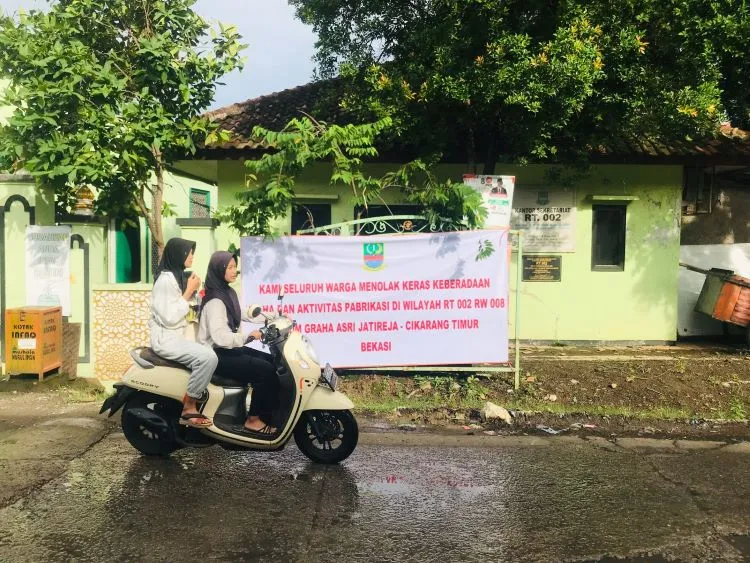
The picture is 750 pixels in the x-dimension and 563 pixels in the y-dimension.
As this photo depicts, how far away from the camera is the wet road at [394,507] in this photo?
345cm

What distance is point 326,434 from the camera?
189 inches

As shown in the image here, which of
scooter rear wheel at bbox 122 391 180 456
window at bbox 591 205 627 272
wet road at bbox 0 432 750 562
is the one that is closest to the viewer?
wet road at bbox 0 432 750 562

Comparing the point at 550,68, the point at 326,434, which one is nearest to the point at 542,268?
the point at 550,68

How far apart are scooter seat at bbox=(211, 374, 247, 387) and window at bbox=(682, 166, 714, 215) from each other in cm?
858

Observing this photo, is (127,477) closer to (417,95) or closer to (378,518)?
(378,518)

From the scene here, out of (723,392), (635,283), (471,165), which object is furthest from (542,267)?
(723,392)

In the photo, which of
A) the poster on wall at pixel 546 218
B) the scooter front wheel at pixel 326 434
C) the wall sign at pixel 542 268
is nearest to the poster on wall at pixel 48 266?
Answer: the scooter front wheel at pixel 326 434

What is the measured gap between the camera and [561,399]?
661 cm

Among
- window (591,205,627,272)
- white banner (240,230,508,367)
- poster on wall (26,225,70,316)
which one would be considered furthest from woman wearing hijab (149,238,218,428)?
window (591,205,627,272)

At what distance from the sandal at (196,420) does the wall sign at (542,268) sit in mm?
6381

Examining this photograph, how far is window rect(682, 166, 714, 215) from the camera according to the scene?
1041 cm

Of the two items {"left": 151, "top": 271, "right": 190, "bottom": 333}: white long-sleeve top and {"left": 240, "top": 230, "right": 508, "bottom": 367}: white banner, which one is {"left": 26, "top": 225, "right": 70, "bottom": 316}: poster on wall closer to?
{"left": 240, "top": 230, "right": 508, "bottom": 367}: white banner

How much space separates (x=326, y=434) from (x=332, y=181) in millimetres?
2841

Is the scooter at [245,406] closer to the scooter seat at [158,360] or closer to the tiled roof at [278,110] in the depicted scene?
the scooter seat at [158,360]
